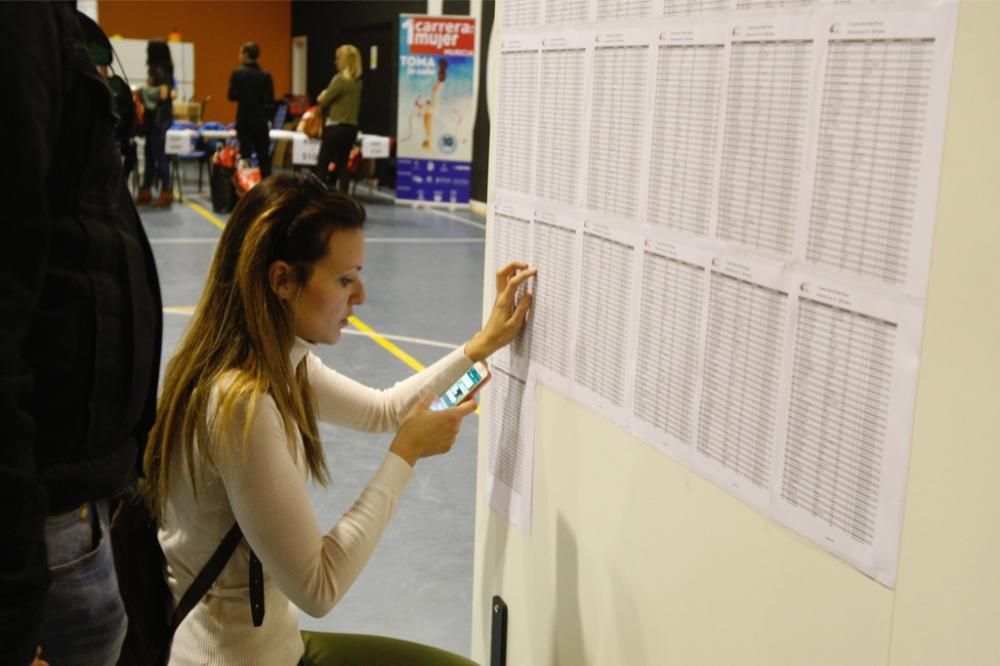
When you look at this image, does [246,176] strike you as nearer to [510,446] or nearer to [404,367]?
[404,367]

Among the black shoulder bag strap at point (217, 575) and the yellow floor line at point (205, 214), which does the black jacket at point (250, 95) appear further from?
the black shoulder bag strap at point (217, 575)

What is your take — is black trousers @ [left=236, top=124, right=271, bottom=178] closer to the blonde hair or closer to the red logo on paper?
the blonde hair

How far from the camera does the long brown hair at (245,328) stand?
1.71 m

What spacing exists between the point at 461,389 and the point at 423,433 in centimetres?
16

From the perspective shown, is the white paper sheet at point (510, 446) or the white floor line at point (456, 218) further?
the white floor line at point (456, 218)

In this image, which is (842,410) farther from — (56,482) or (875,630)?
(56,482)

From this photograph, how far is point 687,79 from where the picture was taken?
1492mm

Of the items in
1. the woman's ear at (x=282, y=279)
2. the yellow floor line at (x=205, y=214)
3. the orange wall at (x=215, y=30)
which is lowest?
the yellow floor line at (x=205, y=214)

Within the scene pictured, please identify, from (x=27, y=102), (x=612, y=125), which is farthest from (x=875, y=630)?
(x=27, y=102)

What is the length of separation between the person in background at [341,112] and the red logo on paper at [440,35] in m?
0.96

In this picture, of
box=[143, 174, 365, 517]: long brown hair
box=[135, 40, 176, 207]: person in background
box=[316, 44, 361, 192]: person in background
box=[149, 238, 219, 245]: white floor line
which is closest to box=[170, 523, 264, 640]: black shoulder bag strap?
box=[143, 174, 365, 517]: long brown hair

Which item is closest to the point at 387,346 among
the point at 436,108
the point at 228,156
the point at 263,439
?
the point at 263,439

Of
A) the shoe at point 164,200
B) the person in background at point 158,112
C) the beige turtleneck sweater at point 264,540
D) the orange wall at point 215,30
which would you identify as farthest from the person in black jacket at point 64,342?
the orange wall at point 215,30

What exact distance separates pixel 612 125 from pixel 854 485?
2.41 feet
